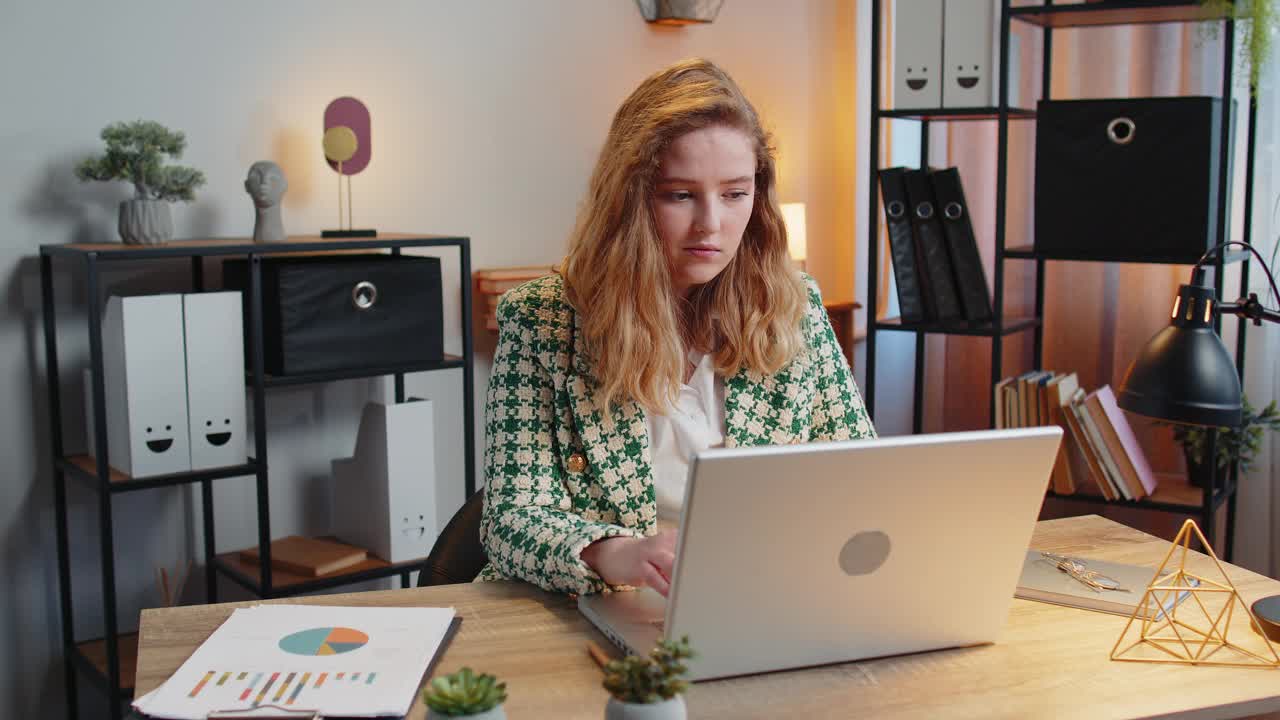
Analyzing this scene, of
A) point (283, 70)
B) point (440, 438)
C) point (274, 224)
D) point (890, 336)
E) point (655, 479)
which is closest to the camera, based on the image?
point (655, 479)

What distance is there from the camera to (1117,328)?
10.4ft

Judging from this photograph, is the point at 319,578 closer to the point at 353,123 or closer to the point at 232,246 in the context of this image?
the point at 232,246

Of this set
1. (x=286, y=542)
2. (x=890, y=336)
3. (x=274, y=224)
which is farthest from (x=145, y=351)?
(x=890, y=336)

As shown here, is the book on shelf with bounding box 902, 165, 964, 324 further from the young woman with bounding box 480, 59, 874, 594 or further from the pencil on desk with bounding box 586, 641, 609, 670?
the pencil on desk with bounding box 586, 641, 609, 670

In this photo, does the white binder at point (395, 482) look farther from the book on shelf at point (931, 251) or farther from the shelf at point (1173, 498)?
the shelf at point (1173, 498)

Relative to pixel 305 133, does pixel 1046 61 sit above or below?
above

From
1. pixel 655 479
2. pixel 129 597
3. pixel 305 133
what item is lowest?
pixel 129 597

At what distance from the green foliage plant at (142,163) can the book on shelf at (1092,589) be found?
1.82m

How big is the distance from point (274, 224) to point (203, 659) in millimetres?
1505

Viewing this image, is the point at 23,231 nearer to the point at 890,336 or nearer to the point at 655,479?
the point at 655,479

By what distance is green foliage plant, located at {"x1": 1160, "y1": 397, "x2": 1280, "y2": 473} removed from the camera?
2.80m

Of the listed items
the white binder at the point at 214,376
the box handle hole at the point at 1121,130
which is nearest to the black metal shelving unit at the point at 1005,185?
the box handle hole at the point at 1121,130

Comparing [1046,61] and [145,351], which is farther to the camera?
[1046,61]

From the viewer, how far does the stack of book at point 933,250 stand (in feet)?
9.91
